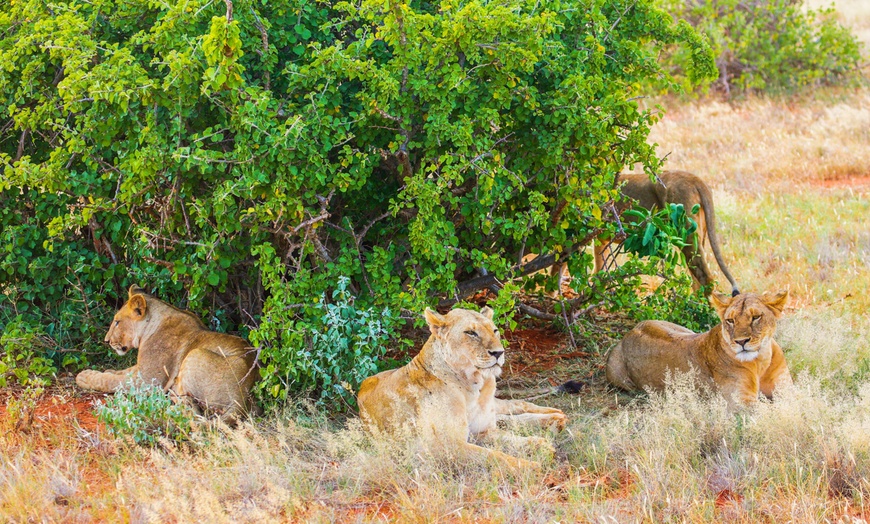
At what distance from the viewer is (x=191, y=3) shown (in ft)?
19.6

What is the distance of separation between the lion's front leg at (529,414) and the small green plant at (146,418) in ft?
5.73

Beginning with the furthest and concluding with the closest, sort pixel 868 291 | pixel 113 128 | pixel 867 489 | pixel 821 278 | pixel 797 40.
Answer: pixel 797 40
pixel 821 278
pixel 868 291
pixel 113 128
pixel 867 489

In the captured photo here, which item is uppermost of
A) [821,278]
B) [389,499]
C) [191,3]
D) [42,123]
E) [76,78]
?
[191,3]

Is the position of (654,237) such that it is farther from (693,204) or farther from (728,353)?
(693,204)

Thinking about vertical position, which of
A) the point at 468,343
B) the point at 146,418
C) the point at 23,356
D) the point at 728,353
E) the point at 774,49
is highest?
the point at 468,343

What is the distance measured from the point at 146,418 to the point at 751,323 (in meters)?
3.41

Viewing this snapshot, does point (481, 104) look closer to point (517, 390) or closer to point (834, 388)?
point (517, 390)

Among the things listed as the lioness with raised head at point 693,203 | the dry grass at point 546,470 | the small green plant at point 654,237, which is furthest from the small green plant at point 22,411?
the lioness with raised head at point 693,203

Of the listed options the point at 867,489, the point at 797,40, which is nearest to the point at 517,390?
the point at 867,489

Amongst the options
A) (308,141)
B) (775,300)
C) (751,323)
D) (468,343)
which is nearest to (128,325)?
(308,141)

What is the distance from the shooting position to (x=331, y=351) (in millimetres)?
6293

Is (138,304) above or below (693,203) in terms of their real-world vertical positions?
above

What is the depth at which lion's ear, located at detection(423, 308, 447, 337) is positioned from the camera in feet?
18.6

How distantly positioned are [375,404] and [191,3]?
8.02ft
